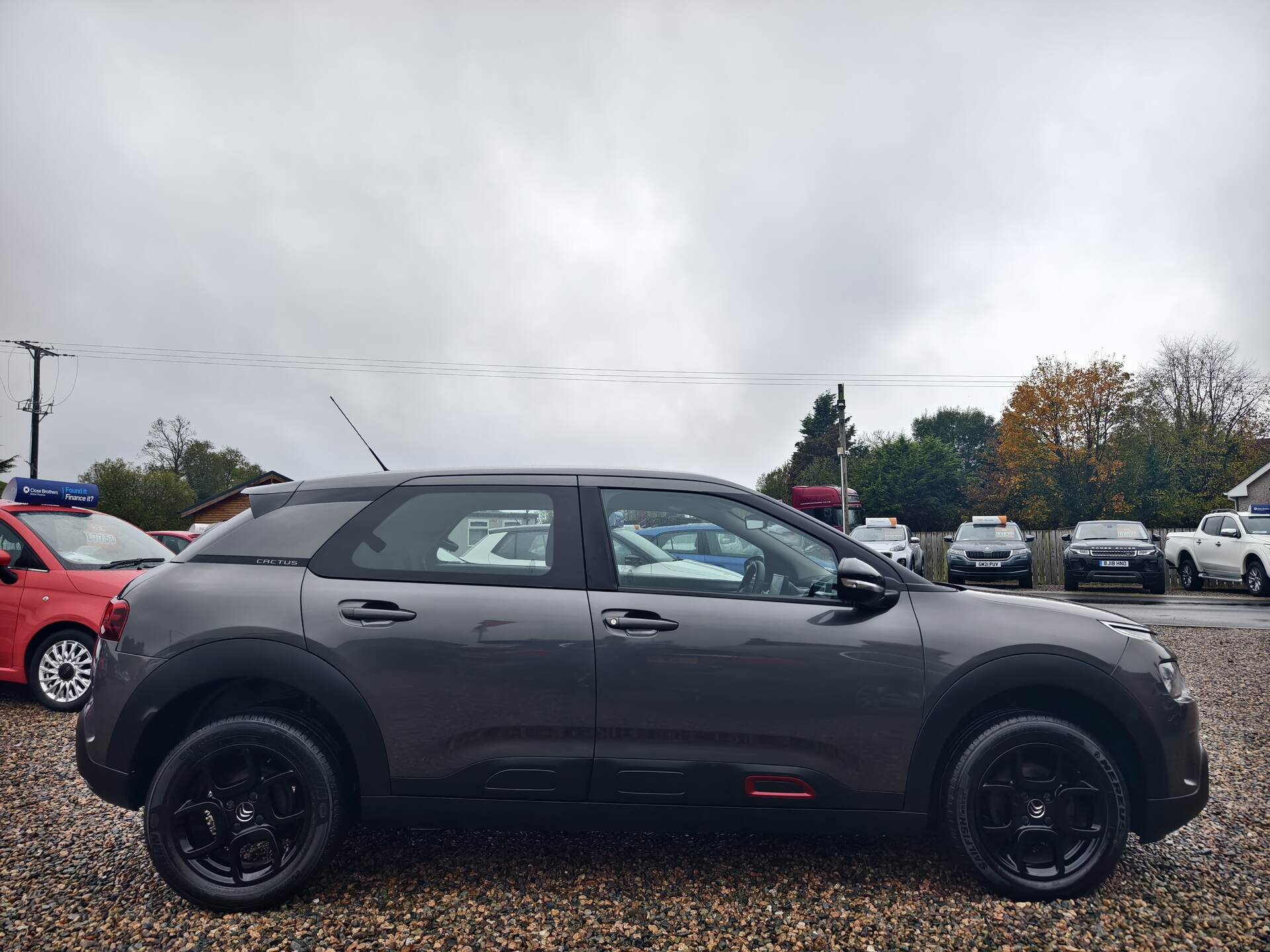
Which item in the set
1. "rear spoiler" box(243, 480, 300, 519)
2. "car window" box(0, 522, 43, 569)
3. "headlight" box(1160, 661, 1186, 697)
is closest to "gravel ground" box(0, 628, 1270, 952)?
"headlight" box(1160, 661, 1186, 697)

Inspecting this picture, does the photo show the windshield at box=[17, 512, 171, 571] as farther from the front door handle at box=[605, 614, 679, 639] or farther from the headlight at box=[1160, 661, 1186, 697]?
the headlight at box=[1160, 661, 1186, 697]

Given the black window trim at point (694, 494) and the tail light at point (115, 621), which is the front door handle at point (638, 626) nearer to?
the black window trim at point (694, 494)

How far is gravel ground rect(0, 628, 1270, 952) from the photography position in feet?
8.27

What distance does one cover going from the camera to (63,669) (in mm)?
5766

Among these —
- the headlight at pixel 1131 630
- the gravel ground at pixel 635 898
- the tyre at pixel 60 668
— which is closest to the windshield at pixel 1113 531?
the gravel ground at pixel 635 898

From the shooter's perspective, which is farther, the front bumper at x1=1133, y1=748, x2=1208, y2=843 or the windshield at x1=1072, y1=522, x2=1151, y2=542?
the windshield at x1=1072, y1=522, x2=1151, y2=542

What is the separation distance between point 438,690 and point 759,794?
126cm

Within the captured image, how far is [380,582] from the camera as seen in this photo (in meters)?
2.85

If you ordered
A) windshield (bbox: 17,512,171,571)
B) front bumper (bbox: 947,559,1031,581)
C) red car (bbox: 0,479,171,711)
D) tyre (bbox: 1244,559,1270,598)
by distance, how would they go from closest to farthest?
red car (bbox: 0,479,171,711)
windshield (bbox: 17,512,171,571)
tyre (bbox: 1244,559,1270,598)
front bumper (bbox: 947,559,1031,581)

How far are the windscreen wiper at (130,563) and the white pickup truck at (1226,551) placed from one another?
60.6ft

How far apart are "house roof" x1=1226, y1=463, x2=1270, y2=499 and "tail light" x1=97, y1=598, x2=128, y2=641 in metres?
36.7

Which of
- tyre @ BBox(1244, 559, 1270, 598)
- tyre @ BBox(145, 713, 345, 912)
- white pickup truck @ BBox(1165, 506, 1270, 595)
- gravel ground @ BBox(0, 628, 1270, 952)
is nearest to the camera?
gravel ground @ BBox(0, 628, 1270, 952)

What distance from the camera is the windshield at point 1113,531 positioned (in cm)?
1595

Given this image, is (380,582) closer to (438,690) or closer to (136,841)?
(438,690)
